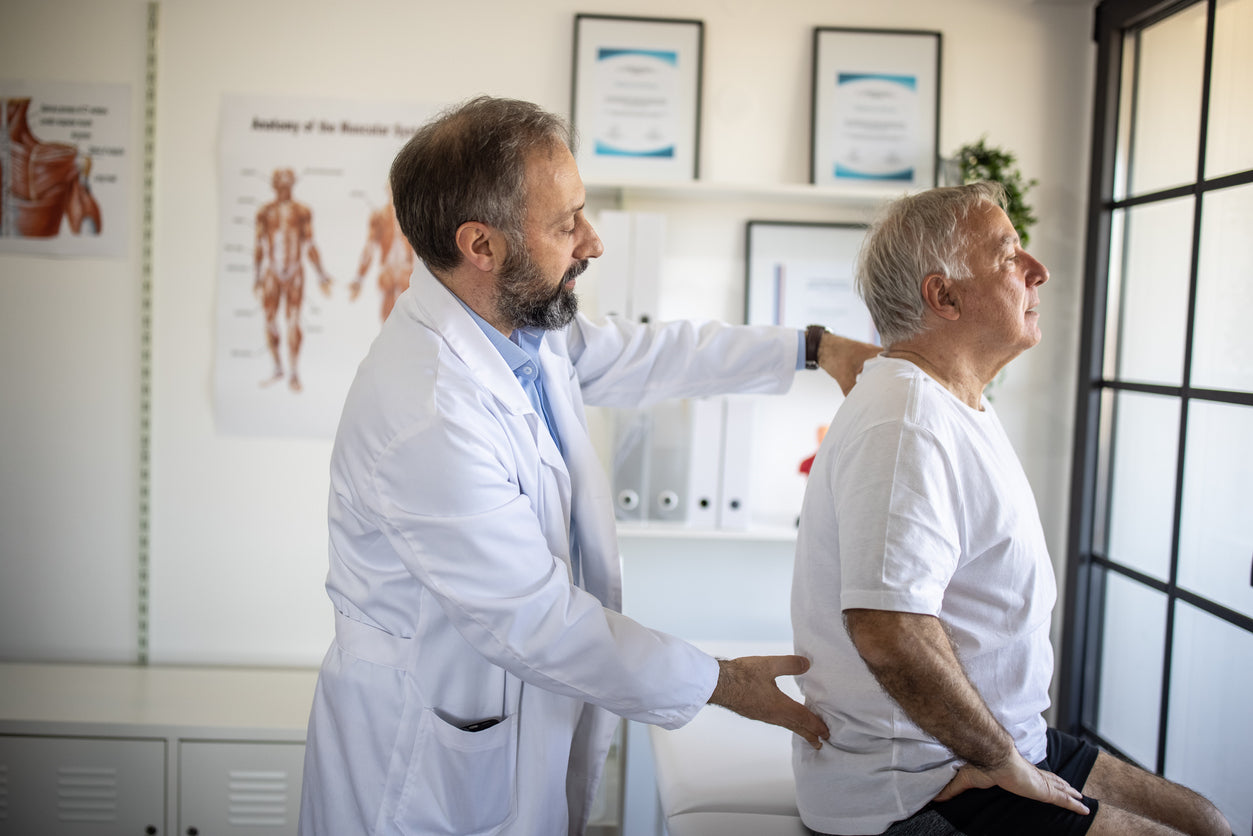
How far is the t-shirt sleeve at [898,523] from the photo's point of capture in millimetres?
1121

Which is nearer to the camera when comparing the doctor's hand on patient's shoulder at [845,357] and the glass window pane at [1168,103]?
the doctor's hand on patient's shoulder at [845,357]

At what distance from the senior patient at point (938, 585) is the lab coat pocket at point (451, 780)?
46 cm

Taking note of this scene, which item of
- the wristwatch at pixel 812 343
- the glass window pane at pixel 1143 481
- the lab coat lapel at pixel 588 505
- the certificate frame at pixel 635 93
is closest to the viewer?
the lab coat lapel at pixel 588 505

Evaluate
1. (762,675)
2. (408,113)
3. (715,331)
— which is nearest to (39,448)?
(408,113)

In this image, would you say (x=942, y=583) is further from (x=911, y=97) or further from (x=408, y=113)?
(x=408, y=113)

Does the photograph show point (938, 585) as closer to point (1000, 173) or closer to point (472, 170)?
point (472, 170)

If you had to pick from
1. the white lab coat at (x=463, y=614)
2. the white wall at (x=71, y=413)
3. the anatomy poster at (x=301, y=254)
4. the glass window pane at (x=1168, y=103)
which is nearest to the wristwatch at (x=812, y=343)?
the white lab coat at (x=463, y=614)

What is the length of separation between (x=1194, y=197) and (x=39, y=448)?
299 cm

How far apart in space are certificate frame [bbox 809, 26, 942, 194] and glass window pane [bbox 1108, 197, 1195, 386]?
572mm

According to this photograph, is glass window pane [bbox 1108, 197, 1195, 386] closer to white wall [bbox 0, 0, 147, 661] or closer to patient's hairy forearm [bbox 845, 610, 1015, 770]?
patient's hairy forearm [bbox 845, 610, 1015, 770]

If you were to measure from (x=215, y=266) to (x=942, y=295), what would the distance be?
1.97 m

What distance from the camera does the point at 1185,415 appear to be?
202 centimetres

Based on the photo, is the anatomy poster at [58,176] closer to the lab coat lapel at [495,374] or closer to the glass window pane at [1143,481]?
the lab coat lapel at [495,374]

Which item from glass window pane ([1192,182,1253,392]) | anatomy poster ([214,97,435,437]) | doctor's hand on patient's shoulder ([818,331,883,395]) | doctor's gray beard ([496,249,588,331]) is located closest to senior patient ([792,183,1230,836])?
doctor's hand on patient's shoulder ([818,331,883,395])
